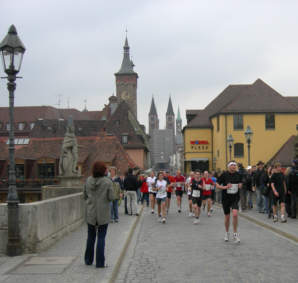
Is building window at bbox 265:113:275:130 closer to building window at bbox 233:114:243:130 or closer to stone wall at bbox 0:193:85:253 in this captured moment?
building window at bbox 233:114:243:130

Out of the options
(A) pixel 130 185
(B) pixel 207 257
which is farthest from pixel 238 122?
(B) pixel 207 257

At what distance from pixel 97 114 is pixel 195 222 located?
109 m

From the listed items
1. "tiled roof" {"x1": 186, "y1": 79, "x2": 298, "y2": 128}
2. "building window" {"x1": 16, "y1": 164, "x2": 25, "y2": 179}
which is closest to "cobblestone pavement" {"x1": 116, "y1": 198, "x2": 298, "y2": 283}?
"tiled roof" {"x1": 186, "y1": 79, "x2": 298, "y2": 128}

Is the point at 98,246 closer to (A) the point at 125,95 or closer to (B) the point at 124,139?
(B) the point at 124,139

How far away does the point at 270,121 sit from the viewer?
54.4 metres

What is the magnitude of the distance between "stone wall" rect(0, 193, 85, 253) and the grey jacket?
6.08ft

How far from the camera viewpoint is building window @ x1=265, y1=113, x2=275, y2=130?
178ft

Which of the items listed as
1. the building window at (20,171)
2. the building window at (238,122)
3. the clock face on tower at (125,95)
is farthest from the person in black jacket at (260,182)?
the clock face on tower at (125,95)

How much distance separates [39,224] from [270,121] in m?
47.2

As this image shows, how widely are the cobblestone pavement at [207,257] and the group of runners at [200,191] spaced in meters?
0.77

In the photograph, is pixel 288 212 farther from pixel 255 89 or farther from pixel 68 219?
pixel 255 89

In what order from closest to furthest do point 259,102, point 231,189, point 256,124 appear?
point 231,189
point 256,124
point 259,102

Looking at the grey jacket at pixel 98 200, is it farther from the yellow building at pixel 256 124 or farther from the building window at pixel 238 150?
the building window at pixel 238 150

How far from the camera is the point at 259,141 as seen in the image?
54.3 m
